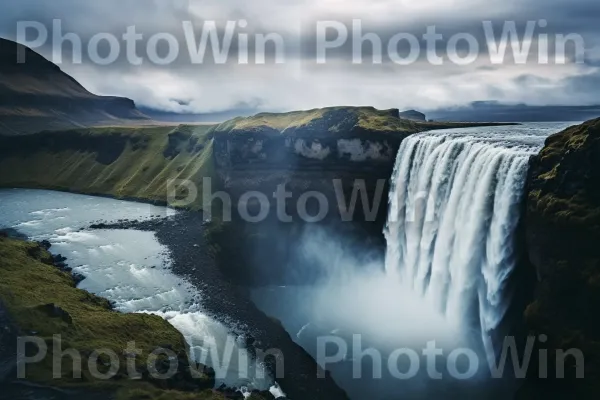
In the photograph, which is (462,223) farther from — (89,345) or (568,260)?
(89,345)

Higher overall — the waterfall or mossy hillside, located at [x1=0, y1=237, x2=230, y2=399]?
the waterfall

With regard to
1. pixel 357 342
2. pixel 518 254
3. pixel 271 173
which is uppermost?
pixel 271 173

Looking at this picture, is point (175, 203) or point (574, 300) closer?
point (574, 300)

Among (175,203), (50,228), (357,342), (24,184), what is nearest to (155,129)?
(24,184)

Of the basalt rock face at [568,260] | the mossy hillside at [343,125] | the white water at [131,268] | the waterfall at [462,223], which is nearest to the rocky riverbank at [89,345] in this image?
the white water at [131,268]

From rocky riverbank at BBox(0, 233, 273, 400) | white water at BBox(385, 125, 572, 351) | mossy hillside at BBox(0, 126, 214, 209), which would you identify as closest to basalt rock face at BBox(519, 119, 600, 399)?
white water at BBox(385, 125, 572, 351)

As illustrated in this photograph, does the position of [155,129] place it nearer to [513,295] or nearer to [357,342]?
[357,342]

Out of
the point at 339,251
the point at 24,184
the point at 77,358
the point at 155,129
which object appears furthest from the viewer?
the point at 155,129

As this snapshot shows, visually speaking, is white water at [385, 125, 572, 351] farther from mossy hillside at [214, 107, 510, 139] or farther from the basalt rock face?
mossy hillside at [214, 107, 510, 139]
